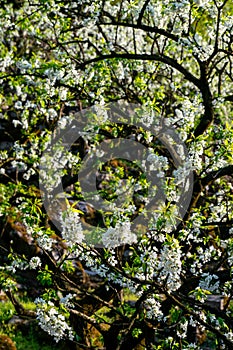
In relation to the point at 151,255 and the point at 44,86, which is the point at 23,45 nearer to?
the point at 44,86

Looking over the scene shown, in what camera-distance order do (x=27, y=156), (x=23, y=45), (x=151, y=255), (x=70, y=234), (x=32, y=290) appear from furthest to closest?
(x=23, y=45) < (x=32, y=290) < (x=27, y=156) < (x=151, y=255) < (x=70, y=234)

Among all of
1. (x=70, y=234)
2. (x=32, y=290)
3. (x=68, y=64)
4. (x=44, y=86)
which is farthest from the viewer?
(x=32, y=290)

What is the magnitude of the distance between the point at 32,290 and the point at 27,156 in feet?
13.2

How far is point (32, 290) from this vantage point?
33.4ft

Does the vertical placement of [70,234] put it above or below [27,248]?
below

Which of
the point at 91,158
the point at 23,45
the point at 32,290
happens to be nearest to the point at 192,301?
the point at 91,158

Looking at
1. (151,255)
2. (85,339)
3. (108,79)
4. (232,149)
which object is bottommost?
(85,339)

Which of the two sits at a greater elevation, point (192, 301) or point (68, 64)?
point (68, 64)

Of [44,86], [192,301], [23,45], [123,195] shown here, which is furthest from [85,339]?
[23,45]

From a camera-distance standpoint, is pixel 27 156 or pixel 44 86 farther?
pixel 27 156

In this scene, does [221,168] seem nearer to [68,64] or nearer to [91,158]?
[68,64]

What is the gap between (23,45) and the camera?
1334 cm

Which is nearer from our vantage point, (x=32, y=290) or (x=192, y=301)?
(x=192, y=301)

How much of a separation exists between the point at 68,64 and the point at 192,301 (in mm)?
3236
